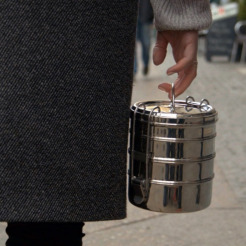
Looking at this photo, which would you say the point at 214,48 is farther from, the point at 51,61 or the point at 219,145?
the point at 51,61

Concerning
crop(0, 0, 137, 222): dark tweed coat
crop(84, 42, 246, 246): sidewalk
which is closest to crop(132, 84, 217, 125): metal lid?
crop(0, 0, 137, 222): dark tweed coat

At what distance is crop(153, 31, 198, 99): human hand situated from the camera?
7.00 ft

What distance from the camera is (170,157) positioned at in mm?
2150

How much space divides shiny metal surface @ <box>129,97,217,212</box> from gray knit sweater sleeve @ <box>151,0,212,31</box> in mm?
232

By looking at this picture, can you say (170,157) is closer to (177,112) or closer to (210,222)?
(177,112)

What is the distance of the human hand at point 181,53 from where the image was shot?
7.00ft

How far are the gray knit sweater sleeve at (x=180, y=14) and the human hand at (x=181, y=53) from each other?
3 centimetres

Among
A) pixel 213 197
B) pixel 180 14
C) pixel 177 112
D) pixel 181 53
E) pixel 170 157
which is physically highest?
pixel 180 14

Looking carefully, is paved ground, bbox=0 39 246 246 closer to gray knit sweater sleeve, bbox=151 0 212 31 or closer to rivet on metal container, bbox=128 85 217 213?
rivet on metal container, bbox=128 85 217 213

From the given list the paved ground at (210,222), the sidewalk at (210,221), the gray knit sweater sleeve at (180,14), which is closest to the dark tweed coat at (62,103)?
the gray knit sweater sleeve at (180,14)

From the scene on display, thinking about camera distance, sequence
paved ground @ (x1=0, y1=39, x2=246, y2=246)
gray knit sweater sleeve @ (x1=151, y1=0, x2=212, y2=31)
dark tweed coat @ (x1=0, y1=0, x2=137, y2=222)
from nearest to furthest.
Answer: dark tweed coat @ (x1=0, y1=0, x2=137, y2=222) → gray knit sweater sleeve @ (x1=151, y1=0, x2=212, y2=31) → paved ground @ (x1=0, y1=39, x2=246, y2=246)

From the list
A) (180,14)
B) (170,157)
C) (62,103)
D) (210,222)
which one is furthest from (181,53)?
(210,222)

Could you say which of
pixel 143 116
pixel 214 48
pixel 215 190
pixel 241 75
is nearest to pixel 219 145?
pixel 215 190

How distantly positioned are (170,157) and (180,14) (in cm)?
37
